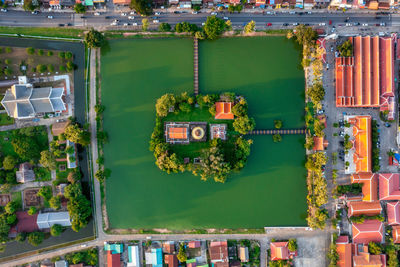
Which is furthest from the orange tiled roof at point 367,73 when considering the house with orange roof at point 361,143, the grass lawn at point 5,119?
the grass lawn at point 5,119

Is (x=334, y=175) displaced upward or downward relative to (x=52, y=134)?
downward

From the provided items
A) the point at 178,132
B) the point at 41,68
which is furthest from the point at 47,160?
the point at 178,132

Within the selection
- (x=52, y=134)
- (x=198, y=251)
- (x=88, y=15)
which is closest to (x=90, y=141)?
(x=52, y=134)

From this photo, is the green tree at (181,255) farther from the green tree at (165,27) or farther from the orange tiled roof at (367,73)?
the green tree at (165,27)

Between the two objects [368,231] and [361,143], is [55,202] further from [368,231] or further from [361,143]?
[368,231]

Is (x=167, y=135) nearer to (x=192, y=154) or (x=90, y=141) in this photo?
(x=192, y=154)

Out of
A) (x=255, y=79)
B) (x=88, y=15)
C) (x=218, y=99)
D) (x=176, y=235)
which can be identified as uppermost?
(x=88, y=15)
